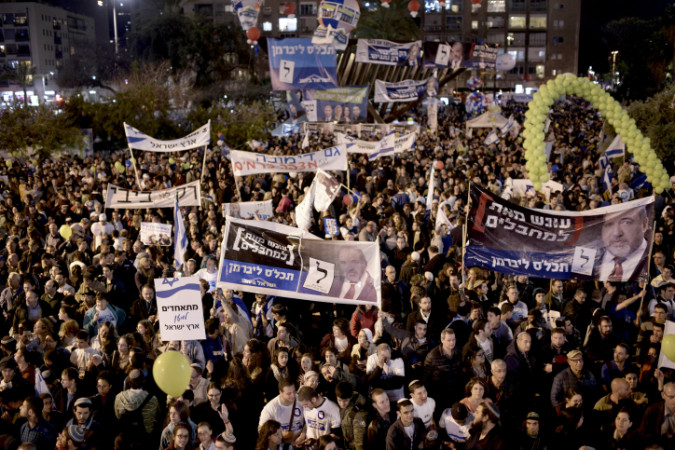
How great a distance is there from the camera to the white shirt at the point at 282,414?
584 cm

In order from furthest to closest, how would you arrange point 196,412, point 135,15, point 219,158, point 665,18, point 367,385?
point 135,15
point 665,18
point 219,158
point 367,385
point 196,412

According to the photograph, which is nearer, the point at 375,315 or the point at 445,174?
the point at 375,315

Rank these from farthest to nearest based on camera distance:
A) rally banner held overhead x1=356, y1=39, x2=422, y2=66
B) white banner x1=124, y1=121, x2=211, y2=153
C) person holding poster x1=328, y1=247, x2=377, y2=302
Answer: rally banner held overhead x1=356, y1=39, x2=422, y2=66, white banner x1=124, y1=121, x2=211, y2=153, person holding poster x1=328, y1=247, x2=377, y2=302

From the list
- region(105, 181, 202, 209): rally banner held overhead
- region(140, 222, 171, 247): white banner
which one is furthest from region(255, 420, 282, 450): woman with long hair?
region(105, 181, 202, 209): rally banner held overhead

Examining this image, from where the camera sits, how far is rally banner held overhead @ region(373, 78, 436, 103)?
28.1m

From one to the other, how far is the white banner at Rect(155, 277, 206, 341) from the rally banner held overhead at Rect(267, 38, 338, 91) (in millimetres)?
20406

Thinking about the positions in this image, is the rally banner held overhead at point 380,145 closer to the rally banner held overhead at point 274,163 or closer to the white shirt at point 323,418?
the rally banner held overhead at point 274,163

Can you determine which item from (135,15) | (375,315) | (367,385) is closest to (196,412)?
(367,385)

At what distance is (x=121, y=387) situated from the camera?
648 cm

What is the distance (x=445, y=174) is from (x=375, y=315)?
10.8 meters

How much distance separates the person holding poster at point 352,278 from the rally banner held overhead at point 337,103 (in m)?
20.8

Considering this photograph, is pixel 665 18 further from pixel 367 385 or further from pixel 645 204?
pixel 367 385

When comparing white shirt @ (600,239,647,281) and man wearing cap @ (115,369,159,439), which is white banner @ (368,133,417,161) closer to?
white shirt @ (600,239,647,281)

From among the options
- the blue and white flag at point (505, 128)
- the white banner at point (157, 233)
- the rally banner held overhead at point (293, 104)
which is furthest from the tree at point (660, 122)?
the white banner at point (157, 233)
